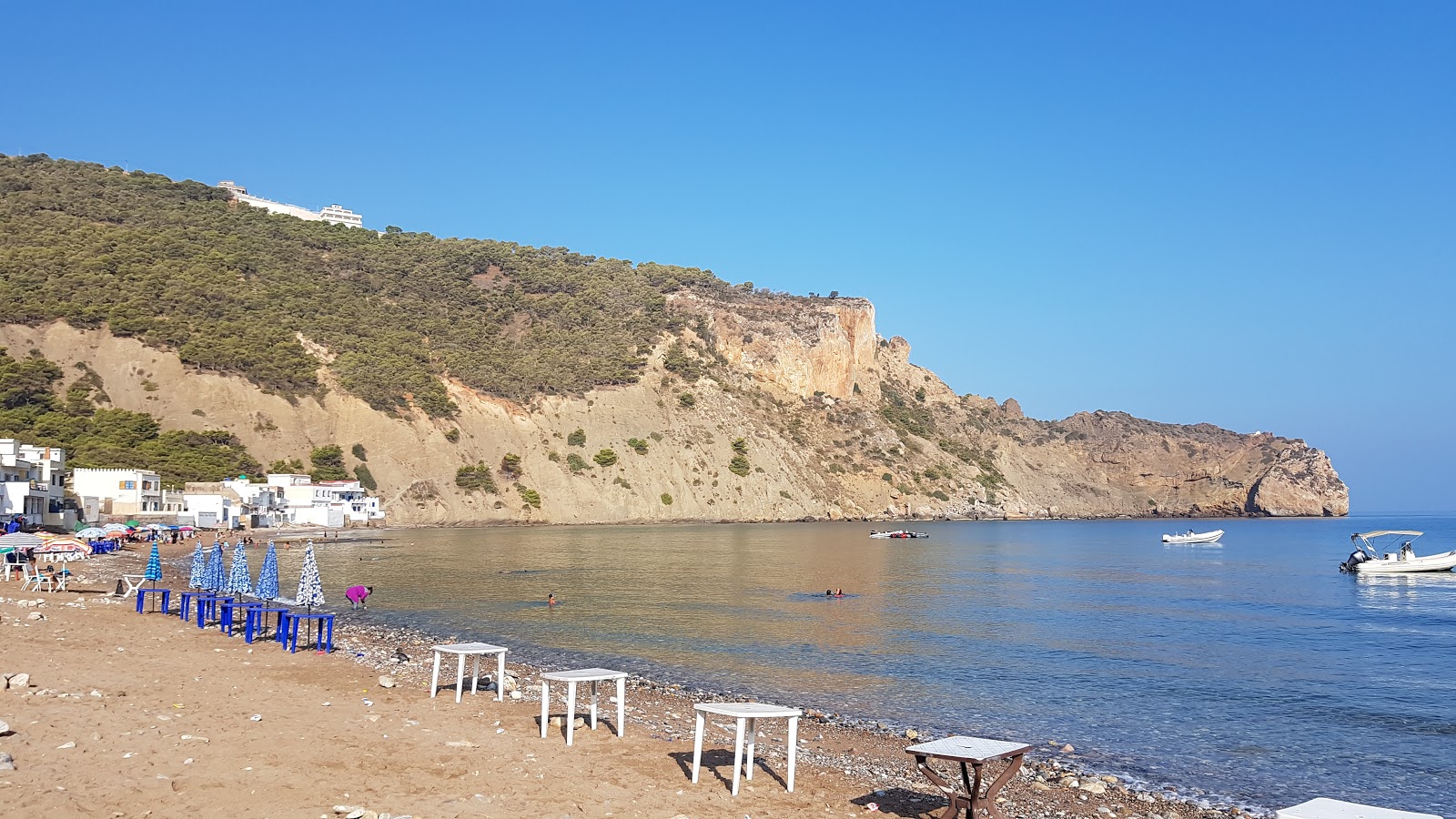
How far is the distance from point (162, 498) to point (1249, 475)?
170 m

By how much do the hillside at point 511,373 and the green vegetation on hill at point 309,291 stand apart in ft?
1.20

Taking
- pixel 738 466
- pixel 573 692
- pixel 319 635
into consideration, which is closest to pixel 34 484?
pixel 319 635

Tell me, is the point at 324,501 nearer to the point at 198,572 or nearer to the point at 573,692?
the point at 198,572

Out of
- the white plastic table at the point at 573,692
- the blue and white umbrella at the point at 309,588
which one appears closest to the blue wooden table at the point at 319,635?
the blue and white umbrella at the point at 309,588

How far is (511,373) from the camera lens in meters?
116

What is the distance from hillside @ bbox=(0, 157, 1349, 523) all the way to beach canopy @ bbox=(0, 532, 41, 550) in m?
62.9

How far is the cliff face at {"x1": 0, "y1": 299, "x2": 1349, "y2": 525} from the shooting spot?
96188 mm

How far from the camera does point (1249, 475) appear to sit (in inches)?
6998

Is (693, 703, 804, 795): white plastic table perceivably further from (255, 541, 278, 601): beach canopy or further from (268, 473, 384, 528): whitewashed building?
(268, 473, 384, 528): whitewashed building

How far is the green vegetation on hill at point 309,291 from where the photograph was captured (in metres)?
97.1

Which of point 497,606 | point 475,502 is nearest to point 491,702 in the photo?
point 497,606

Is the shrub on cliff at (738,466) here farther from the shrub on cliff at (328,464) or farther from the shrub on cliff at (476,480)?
the shrub on cliff at (328,464)

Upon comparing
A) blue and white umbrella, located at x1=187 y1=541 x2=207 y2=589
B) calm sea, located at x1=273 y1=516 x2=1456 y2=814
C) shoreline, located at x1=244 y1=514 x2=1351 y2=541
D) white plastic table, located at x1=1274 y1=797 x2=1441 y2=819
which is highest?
white plastic table, located at x1=1274 y1=797 x2=1441 y2=819

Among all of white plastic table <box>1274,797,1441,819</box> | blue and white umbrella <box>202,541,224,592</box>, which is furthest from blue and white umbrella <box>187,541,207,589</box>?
white plastic table <box>1274,797,1441,819</box>
